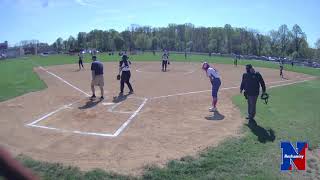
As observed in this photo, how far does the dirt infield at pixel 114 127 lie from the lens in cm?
784

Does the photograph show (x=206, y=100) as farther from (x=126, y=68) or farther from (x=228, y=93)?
(x=126, y=68)

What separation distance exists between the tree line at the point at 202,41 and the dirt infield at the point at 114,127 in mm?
82760

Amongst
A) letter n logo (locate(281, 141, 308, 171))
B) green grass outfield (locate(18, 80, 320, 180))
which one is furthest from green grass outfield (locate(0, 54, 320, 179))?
letter n logo (locate(281, 141, 308, 171))

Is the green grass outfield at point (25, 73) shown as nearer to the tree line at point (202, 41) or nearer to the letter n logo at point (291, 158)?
the letter n logo at point (291, 158)

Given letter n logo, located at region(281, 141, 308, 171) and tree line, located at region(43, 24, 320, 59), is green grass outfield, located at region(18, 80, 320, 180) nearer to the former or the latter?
letter n logo, located at region(281, 141, 308, 171)

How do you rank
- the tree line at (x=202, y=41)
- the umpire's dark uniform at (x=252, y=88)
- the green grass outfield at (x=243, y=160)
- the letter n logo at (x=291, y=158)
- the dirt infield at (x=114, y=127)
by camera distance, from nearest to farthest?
the green grass outfield at (x=243, y=160), the letter n logo at (x=291, y=158), the dirt infield at (x=114, y=127), the umpire's dark uniform at (x=252, y=88), the tree line at (x=202, y=41)

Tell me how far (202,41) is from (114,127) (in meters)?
121

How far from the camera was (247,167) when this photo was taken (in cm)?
713

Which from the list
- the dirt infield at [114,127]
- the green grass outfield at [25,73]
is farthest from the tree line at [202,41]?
Result: the dirt infield at [114,127]

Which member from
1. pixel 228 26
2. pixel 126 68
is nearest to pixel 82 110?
pixel 126 68

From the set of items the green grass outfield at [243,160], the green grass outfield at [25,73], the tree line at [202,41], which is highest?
the tree line at [202,41]

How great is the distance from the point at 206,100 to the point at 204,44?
115 m

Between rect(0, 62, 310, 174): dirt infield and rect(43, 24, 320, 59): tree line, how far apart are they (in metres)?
82.8

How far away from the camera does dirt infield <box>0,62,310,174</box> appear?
7840 millimetres
